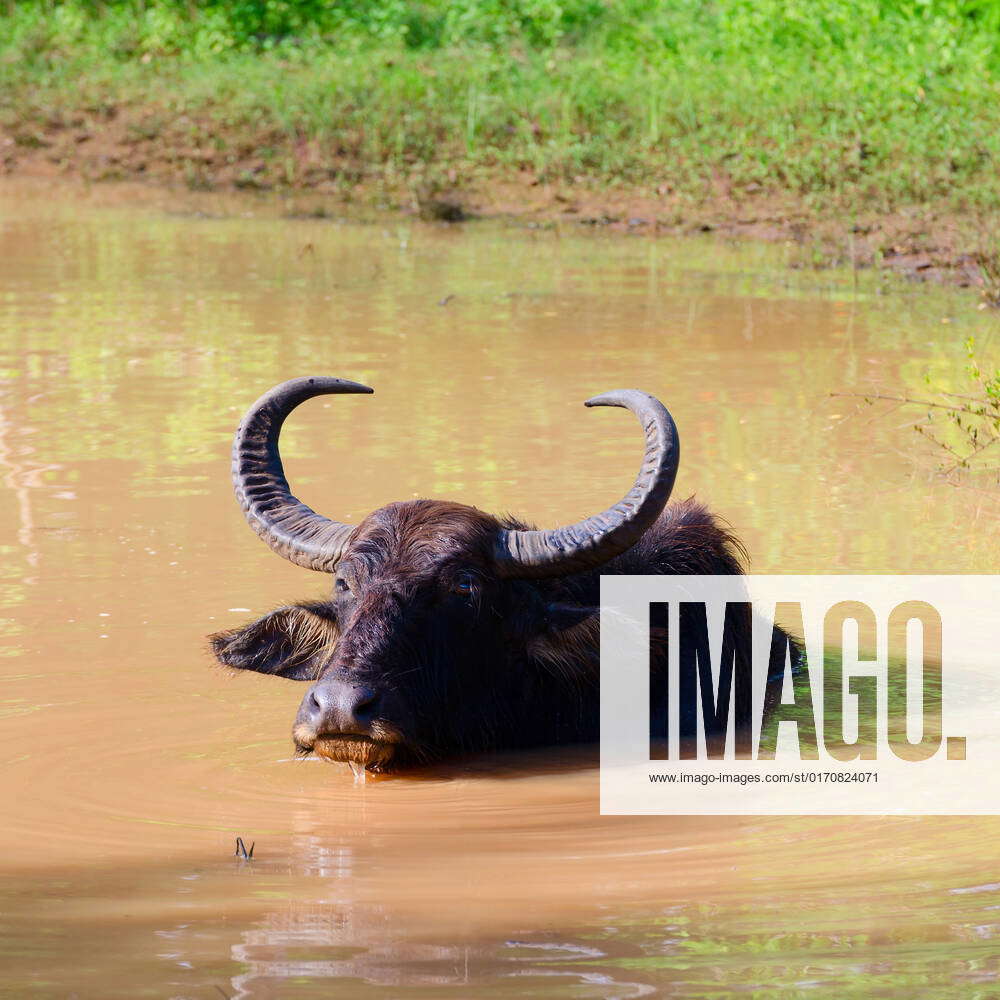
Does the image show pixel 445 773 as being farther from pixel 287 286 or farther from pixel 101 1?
pixel 101 1

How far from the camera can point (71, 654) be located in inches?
245

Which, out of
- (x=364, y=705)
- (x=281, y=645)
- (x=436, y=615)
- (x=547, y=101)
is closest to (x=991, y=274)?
(x=547, y=101)

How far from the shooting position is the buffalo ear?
5.47 m

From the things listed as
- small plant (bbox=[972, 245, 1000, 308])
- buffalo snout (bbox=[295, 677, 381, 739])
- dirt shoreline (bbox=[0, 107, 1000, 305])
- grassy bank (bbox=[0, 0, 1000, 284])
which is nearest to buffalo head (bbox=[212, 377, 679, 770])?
buffalo snout (bbox=[295, 677, 381, 739])

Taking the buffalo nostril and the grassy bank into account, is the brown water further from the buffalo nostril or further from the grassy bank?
the grassy bank

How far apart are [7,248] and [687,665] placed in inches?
472

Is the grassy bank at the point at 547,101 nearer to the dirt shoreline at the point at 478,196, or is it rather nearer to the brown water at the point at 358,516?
the dirt shoreline at the point at 478,196

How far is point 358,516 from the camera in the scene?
25.8 ft

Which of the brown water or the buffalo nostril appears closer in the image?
the brown water

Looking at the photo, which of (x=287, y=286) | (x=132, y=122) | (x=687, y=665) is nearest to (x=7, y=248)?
(x=287, y=286)

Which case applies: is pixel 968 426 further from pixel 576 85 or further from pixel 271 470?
pixel 576 85

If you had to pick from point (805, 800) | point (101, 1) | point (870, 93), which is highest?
point (101, 1)

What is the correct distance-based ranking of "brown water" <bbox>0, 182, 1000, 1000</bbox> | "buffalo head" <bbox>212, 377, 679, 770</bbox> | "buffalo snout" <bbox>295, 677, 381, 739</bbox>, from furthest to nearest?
"buffalo head" <bbox>212, 377, 679, 770</bbox> → "buffalo snout" <bbox>295, 677, 381, 739</bbox> → "brown water" <bbox>0, 182, 1000, 1000</bbox>

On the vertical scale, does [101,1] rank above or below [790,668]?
above
